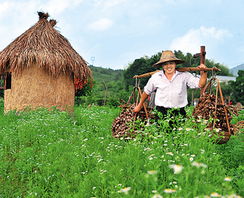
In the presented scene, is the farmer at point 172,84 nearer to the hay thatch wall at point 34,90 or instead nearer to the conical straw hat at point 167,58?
the conical straw hat at point 167,58

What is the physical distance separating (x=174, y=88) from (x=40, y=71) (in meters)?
8.48

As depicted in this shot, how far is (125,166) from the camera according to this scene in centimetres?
396

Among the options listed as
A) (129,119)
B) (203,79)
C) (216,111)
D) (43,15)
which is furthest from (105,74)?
(216,111)

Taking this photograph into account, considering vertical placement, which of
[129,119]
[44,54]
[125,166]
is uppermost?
[44,54]

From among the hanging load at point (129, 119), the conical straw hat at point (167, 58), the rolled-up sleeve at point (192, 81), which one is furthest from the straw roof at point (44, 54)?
the rolled-up sleeve at point (192, 81)

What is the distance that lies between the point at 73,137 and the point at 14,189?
2.26 m

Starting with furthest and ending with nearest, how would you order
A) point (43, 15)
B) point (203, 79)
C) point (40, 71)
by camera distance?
point (43, 15) < point (40, 71) < point (203, 79)

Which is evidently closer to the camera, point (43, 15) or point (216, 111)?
point (216, 111)

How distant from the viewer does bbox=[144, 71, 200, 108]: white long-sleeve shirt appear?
5.23 metres

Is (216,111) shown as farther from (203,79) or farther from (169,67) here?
(169,67)

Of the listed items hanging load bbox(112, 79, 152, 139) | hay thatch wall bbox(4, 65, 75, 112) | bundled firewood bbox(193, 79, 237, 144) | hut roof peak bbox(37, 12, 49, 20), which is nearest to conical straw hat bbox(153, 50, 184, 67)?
hanging load bbox(112, 79, 152, 139)

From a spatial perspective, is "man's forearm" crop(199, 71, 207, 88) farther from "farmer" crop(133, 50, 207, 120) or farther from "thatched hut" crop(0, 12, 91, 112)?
"thatched hut" crop(0, 12, 91, 112)

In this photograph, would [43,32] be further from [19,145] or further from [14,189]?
[14,189]

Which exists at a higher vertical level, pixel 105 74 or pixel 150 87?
pixel 105 74
